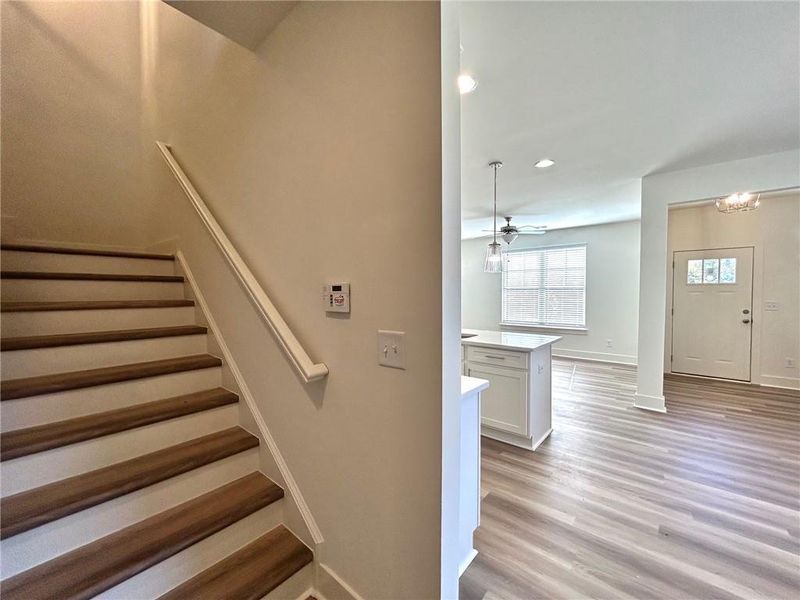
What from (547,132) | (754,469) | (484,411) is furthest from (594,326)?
(547,132)

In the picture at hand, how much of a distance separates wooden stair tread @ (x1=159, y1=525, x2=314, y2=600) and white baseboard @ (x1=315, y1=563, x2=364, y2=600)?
79 mm

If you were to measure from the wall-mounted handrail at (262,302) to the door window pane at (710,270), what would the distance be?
633 cm

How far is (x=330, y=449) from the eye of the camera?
1.32 metres

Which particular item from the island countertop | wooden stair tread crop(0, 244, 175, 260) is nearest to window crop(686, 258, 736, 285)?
the island countertop

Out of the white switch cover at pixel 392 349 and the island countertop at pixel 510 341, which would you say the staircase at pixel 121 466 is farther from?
the island countertop at pixel 510 341

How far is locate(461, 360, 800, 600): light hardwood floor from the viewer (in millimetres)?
1549

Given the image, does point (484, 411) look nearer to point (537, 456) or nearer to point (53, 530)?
point (537, 456)

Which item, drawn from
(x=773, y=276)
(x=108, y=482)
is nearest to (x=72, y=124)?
(x=108, y=482)

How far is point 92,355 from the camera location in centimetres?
161

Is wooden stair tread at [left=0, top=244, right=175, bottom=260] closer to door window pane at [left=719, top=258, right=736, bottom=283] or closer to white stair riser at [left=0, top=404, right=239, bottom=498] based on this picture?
white stair riser at [left=0, top=404, right=239, bottom=498]

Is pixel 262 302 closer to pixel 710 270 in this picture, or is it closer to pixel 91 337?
pixel 91 337

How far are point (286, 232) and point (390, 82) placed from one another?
767mm

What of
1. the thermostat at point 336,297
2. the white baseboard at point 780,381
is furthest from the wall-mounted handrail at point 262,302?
the white baseboard at point 780,381

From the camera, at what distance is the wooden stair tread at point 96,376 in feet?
4.32
